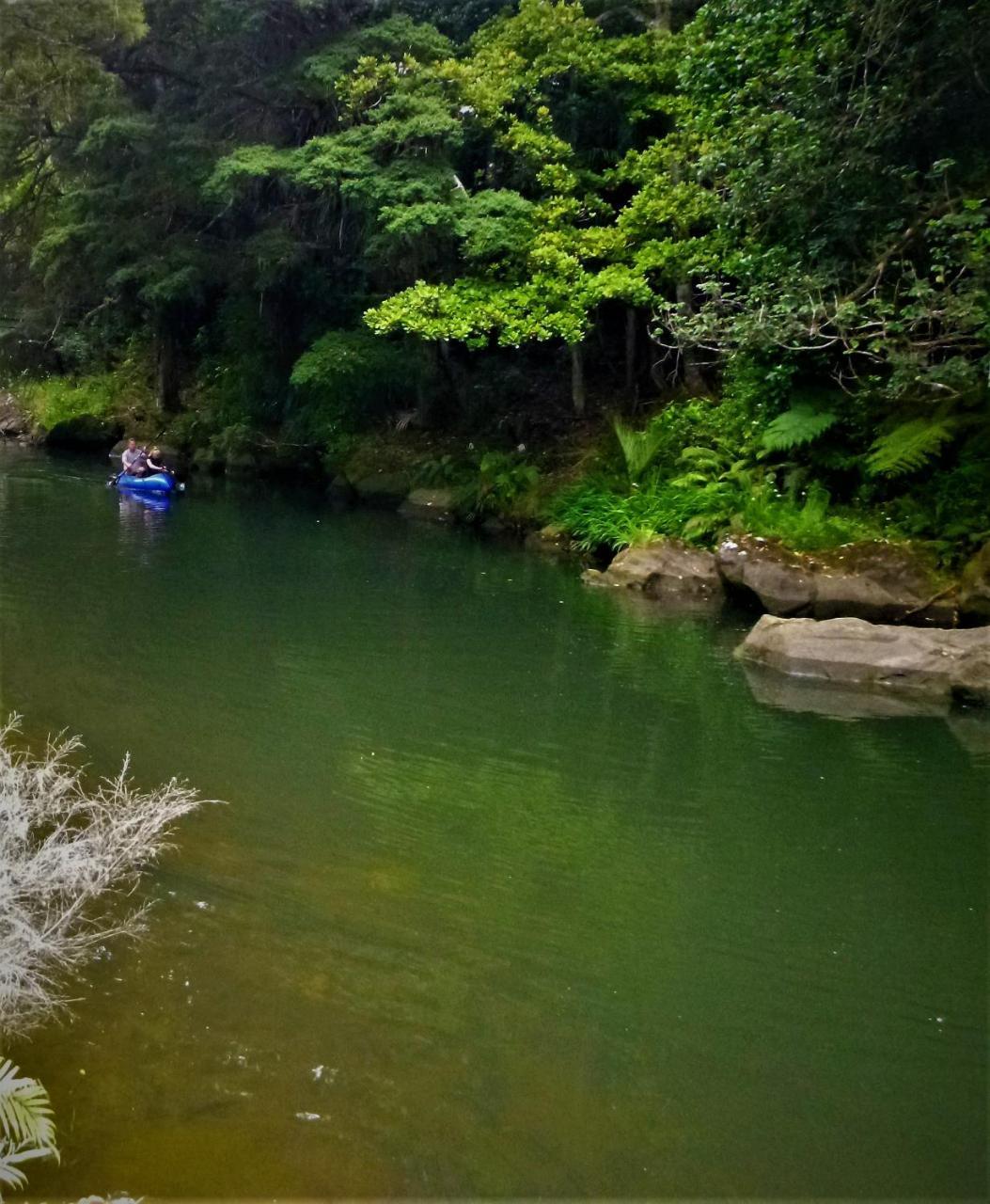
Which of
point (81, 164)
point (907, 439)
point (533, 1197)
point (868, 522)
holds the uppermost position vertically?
point (81, 164)

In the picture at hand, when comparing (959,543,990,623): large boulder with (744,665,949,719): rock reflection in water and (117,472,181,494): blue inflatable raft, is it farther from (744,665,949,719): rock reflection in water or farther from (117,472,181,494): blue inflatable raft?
(117,472,181,494): blue inflatable raft

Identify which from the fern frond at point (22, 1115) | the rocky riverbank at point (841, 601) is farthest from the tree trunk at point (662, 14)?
the fern frond at point (22, 1115)

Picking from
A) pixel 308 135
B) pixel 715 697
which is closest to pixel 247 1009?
pixel 715 697

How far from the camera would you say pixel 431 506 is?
18.8m

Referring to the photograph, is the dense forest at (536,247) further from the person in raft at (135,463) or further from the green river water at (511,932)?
the green river water at (511,932)

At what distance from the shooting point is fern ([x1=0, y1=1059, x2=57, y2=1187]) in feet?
9.75

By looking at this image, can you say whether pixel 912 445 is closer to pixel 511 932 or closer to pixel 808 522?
pixel 808 522

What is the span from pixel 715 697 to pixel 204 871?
4918 millimetres

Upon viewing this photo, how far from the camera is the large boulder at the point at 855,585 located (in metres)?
10.8

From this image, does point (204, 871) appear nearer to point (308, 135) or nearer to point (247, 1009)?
point (247, 1009)

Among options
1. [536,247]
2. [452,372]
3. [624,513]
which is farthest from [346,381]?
[624,513]

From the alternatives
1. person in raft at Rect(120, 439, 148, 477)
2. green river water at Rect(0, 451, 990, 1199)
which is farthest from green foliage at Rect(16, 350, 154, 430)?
green river water at Rect(0, 451, 990, 1199)

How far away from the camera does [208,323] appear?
84.2 feet

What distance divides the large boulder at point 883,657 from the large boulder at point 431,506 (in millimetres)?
9181
